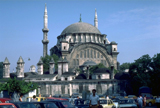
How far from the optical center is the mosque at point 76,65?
48.1 metres

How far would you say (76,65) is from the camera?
71.0m

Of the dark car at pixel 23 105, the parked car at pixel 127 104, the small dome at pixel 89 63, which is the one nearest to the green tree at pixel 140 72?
the small dome at pixel 89 63

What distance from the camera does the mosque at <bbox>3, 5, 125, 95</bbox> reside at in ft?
158

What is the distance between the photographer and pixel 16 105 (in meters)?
11.4

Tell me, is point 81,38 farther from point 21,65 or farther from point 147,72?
point 147,72

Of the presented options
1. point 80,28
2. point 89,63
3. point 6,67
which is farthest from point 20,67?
point 80,28

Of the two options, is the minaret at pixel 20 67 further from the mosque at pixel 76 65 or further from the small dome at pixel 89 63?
the small dome at pixel 89 63

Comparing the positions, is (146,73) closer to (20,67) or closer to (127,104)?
(20,67)

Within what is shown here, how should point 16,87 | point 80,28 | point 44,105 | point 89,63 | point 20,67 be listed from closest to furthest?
point 44,105, point 16,87, point 20,67, point 89,63, point 80,28

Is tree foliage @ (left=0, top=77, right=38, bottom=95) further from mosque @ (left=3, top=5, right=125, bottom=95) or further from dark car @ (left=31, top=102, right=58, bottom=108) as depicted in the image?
dark car @ (left=31, top=102, right=58, bottom=108)

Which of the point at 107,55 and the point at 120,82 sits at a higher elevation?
the point at 107,55

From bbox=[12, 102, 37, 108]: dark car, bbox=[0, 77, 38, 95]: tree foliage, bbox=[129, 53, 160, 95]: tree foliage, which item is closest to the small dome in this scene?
bbox=[129, 53, 160, 95]: tree foliage

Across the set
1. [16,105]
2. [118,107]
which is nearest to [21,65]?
[118,107]

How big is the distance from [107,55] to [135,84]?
1115 inches
